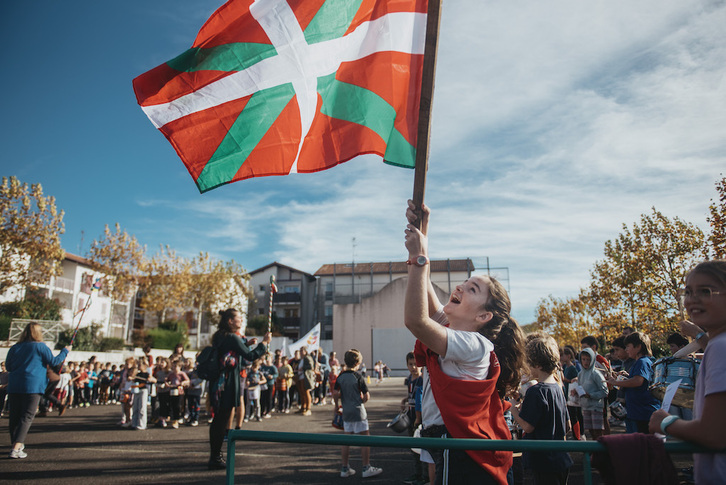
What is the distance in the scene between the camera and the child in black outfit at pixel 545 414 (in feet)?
11.9

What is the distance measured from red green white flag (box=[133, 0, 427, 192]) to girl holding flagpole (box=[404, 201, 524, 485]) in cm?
137

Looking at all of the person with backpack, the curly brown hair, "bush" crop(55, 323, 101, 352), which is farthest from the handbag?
"bush" crop(55, 323, 101, 352)

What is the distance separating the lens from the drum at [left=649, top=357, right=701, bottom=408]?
2.29 meters

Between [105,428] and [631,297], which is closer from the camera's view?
[105,428]

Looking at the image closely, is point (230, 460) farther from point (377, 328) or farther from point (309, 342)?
point (377, 328)

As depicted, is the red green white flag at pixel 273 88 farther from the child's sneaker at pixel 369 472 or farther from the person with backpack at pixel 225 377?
the child's sneaker at pixel 369 472

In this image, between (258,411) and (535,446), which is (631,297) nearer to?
(258,411)

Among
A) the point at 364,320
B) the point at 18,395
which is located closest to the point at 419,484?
the point at 18,395

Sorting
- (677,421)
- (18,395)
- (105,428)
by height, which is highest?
(677,421)

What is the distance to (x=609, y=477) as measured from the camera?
1875 mm

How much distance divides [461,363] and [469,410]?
236 mm

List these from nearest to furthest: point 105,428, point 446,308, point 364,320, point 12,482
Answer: point 446,308 < point 12,482 < point 105,428 < point 364,320

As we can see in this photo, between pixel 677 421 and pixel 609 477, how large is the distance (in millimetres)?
356

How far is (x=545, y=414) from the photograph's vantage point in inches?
157
